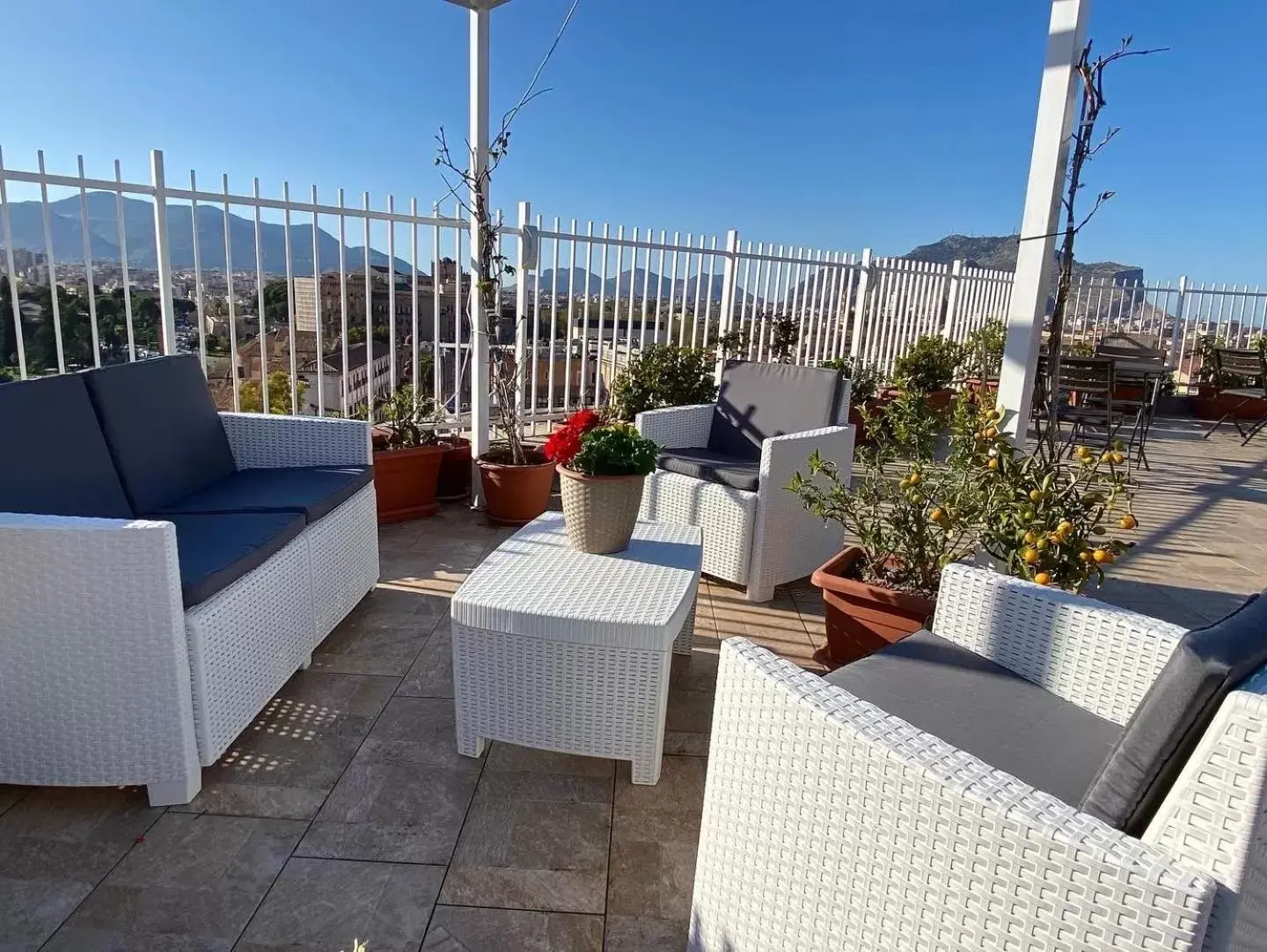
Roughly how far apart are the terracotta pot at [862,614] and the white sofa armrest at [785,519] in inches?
21.7

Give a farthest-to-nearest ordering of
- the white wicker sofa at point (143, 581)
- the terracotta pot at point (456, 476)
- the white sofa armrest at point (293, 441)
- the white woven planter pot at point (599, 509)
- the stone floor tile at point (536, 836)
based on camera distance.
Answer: the terracotta pot at point (456, 476) < the white sofa armrest at point (293, 441) < the white woven planter pot at point (599, 509) < the white wicker sofa at point (143, 581) < the stone floor tile at point (536, 836)

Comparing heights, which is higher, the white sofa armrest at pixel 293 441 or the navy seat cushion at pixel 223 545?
the white sofa armrest at pixel 293 441


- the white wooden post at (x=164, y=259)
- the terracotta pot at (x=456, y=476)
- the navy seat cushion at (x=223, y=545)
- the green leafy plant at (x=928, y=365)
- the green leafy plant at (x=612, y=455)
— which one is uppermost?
the white wooden post at (x=164, y=259)

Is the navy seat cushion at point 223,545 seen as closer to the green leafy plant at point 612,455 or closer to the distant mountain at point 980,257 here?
the green leafy plant at point 612,455

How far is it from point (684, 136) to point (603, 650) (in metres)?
10.0

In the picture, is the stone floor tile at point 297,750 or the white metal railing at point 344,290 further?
the white metal railing at point 344,290

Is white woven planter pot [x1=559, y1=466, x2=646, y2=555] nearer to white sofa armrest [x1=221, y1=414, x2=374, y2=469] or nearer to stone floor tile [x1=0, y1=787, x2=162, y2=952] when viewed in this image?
white sofa armrest [x1=221, y1=414, x2=374, y2=469]

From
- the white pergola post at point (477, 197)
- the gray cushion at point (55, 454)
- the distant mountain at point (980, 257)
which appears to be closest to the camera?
the gray cushion at point (55, 454)

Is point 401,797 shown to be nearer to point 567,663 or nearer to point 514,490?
point 567,663

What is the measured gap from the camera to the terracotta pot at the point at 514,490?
13.6 ft

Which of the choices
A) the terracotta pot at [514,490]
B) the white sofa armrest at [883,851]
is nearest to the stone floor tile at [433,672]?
the white sofa armrest at [883,851]

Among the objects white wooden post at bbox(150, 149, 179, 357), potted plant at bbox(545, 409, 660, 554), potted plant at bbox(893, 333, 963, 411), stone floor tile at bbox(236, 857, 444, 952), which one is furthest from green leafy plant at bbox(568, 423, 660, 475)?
potted plant at bbox(893, 333, 963, 411)

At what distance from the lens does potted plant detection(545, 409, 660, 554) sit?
230cm

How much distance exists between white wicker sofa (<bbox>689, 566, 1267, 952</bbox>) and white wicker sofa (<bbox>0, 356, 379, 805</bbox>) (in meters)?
1.33
